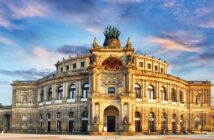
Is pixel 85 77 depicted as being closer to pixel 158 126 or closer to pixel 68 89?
pixel 68 89

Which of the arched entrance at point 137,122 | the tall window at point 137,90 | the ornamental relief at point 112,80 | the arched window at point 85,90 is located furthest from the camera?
the arched window at point 85,90

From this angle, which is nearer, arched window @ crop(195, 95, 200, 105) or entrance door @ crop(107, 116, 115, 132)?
entrance door @ crop(107, 116, 115, 132)

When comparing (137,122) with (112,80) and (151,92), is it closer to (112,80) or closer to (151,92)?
(151,92)

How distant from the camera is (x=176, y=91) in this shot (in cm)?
10262

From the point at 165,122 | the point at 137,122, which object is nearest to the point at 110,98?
the point at 137,122

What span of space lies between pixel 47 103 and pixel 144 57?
2893 centimetres

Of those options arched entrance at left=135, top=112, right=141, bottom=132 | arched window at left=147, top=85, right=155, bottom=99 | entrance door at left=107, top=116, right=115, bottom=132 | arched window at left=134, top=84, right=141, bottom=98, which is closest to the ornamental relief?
arched window at left=134, top=84, right=141, bottom=98

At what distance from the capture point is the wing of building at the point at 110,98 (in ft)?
282

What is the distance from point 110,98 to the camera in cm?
8500

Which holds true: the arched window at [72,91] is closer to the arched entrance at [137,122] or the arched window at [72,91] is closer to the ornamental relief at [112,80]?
the ornamental relief at [112,80]

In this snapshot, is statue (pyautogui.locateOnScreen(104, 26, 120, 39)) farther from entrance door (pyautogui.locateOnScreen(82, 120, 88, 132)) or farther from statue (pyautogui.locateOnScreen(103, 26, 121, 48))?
entrance door (pyautogui.locateOnScreen(82, 120, 88, 132))

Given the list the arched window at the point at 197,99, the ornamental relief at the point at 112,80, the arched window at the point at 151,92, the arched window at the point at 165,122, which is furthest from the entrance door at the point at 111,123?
the arched window at the point at 197,99

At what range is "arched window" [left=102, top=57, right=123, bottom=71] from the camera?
88.3m

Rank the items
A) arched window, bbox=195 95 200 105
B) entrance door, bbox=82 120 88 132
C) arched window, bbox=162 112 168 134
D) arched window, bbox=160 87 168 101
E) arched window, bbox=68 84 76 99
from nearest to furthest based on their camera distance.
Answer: entrance door, bbox=82 120 88 132
arched window, bbox=68 84 76 99
arched window, bbox=162 112 168 134
arched window, bbox=160 87 168 101
arched window, bbox=195 95 200 105
